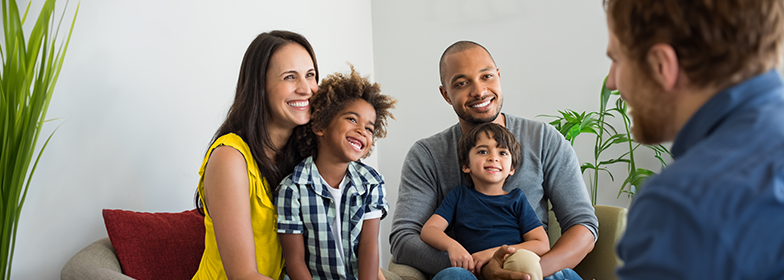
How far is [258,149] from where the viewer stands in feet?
4.91

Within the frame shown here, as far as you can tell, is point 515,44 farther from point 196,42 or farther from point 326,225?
point 326,225

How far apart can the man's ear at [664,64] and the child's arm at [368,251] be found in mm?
1015

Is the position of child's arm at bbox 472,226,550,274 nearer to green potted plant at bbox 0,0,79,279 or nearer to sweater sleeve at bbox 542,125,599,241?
sweater sleeve at bbox 542,125,599,241

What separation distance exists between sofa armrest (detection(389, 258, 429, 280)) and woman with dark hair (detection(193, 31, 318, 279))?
1.40ft

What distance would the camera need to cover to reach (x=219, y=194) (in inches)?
53.7

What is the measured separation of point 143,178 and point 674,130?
1.86 metres

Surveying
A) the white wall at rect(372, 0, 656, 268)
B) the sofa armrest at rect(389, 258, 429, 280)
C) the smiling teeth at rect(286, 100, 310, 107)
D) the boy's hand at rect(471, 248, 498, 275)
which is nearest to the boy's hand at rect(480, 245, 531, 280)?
the boy's hand at rect(471, 248, 498, 275)

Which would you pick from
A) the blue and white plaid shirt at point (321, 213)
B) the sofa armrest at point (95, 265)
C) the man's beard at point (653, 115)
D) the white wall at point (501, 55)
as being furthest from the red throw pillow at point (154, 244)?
the white wall at point (501, 55)

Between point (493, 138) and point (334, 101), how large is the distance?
2.15 ft

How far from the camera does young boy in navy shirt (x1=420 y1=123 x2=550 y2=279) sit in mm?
1723

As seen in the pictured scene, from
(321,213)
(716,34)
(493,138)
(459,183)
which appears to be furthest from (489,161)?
(716,34)

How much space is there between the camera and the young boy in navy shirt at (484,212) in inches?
67.8

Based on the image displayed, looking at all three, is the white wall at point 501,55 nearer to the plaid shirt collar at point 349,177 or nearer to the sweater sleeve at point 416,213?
the sweater sleeve at point 416,213

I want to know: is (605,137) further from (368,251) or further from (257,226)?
(257,226)
